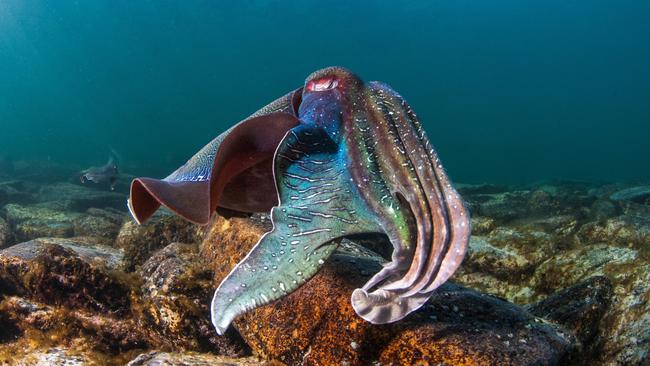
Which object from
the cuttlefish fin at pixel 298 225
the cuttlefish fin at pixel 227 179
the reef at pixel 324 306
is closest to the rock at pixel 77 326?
the reef at pixel 324 306

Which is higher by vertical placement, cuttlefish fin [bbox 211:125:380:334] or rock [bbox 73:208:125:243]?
cuttlefish fin [bbox 211:125:380:334]

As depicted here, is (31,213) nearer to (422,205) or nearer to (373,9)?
(422,205)

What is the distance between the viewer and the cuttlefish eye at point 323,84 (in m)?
2.63

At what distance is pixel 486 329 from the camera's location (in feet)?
8.16

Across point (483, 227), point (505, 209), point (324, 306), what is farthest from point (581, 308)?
point (505, 209)

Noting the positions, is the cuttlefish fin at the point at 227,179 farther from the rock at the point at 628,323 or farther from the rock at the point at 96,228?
the rock at the point at 96,228

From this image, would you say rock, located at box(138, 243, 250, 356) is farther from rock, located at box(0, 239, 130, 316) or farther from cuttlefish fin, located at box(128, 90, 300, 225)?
cuttlefish fin, located at box(128, 90, 300, 225)

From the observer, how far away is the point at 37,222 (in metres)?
9.02

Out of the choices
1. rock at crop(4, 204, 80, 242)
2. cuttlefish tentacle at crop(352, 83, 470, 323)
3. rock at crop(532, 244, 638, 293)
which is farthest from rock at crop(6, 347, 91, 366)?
rock at crop(4, 204, 80, 242)

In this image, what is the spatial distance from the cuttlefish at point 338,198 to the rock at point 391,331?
0.67m

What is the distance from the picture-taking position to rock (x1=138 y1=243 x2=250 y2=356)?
352 centimetres

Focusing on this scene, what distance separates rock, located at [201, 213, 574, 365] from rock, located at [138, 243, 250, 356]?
0.29m

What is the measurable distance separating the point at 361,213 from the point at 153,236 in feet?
15.7

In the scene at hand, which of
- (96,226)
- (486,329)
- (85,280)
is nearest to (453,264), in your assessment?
(486,329)
